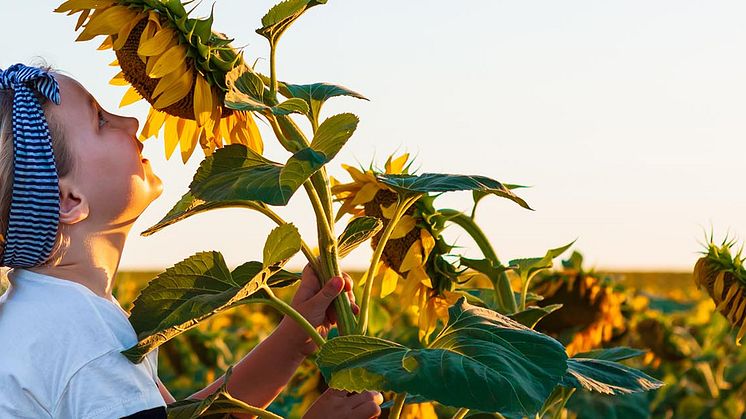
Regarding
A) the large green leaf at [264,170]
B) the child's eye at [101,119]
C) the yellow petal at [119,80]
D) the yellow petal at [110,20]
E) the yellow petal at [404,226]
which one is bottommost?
the yellow petal at [404,226]

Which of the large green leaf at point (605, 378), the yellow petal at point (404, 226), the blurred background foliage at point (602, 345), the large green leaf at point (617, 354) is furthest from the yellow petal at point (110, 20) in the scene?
the blurred background foliage at point (602, 345)

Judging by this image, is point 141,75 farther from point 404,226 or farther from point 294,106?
point 404,226

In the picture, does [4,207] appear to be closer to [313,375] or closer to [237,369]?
[237,369]

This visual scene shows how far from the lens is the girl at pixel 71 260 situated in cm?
181

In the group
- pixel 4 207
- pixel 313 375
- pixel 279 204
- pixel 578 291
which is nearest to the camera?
pixel 279 204

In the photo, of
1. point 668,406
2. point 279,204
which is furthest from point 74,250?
point 668,406

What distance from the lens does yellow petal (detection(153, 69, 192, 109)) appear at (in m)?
1.55

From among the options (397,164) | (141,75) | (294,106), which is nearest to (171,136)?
(141,75)

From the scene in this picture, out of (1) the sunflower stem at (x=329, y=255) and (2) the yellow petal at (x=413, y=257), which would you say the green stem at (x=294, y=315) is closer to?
(1) the sunflower stem at (x=329, y=255)

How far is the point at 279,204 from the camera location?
133 cm

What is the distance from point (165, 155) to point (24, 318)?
36cm

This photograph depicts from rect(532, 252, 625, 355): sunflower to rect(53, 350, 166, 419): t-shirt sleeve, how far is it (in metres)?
1.96

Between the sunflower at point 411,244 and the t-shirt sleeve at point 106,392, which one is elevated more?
the sunflower at point 411,244

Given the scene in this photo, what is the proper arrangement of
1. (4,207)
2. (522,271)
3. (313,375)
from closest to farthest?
(4,207) < (522,271) < (313,375)
